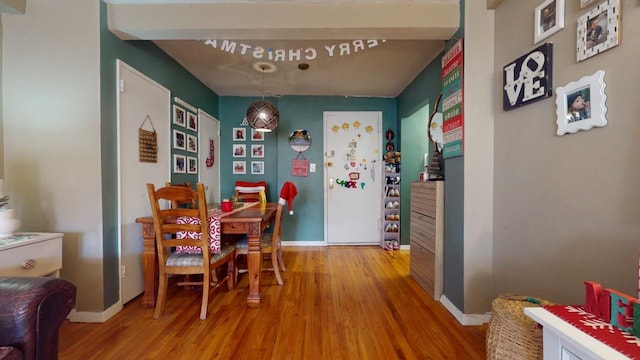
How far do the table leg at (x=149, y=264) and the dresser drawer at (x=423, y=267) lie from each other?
2.30 meters

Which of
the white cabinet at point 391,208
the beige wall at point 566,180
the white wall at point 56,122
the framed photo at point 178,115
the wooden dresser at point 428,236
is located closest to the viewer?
the beige wall at point 566,180

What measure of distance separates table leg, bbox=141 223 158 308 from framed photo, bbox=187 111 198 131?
149 cm

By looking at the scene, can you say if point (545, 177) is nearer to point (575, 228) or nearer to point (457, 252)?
point (575, 228)

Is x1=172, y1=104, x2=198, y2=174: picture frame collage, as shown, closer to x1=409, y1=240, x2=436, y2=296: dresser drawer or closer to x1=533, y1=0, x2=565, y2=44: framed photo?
x1=409, y1=240, x2=436, y2=296: dresser drawer

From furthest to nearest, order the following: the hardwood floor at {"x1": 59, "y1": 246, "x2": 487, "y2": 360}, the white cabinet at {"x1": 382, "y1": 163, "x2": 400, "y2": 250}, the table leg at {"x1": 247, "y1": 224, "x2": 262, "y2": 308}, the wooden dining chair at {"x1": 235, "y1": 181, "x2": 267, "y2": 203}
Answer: the white cabinet at {"x1": 382, "y1": 163, "x2": 400, "y2": 250}, the wooden dining chair at {"x1": 235, "y1": 181, "x2": 267, "y2": 203}, the table leg at {"x1": 247, "y1": 224, "x2": 262, "y2": 308}, the hardwood floor at {"x1": 59, "y1": 246, "x2": 487, "y2": 360}

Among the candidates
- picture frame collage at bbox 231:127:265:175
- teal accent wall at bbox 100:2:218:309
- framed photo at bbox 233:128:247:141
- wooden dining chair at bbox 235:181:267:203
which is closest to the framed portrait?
picture frame collage at bbox 231:127:265:175

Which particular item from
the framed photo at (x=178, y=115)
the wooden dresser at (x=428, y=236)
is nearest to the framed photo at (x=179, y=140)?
the framed photo at (x=178, y=115)

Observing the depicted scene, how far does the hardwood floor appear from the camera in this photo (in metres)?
1.61

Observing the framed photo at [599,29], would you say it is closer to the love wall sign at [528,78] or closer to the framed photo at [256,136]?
the love wall sign at [528,78]

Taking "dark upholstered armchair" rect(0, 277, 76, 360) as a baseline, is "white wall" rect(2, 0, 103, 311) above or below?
above

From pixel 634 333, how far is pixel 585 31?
4.01 ft

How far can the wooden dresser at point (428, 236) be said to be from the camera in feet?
7.45

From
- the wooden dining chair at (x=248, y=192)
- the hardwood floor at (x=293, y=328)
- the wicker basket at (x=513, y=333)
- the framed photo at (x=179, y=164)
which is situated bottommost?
the hardwood floor at (x=293, y=328)

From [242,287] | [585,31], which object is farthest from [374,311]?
[585,31]
